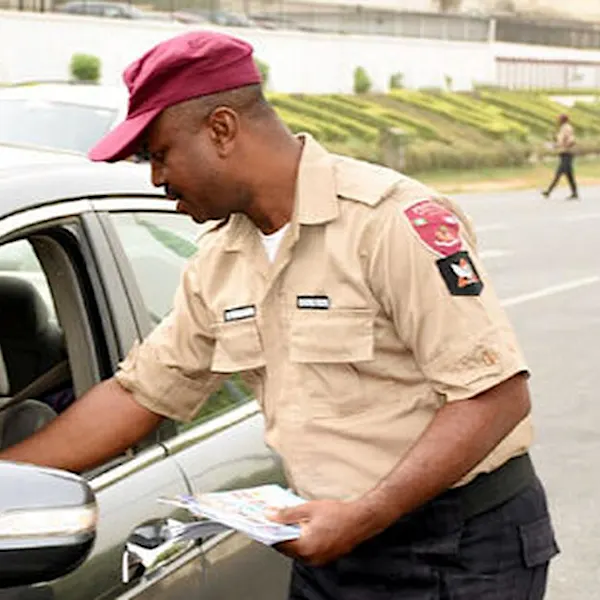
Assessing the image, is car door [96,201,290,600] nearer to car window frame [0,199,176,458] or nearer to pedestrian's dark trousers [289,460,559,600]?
car window frame [0,199,176,458]

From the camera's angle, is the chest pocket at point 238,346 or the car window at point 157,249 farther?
the car window at point 157,249

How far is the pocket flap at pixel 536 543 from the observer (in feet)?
9.07

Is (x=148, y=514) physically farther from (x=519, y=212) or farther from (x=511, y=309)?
(x=519, y=212)

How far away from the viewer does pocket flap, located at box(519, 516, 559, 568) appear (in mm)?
2764

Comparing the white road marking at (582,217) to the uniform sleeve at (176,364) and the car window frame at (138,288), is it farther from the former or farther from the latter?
the uniform sleeve at (176,364)

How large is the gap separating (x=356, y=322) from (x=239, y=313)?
0.23m

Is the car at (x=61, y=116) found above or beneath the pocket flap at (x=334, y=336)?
beneath

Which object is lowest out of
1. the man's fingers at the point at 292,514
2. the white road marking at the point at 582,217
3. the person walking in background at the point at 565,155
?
the person walking in background at the point at 565,155

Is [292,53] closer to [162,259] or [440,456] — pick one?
[162,259]

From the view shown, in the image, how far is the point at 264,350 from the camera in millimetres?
2705

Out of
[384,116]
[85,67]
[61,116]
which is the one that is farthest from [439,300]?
[384,116]

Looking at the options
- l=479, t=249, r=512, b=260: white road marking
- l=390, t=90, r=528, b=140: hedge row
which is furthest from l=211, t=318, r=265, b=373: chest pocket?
l=390, t=90, r=528, b=140: hedge row

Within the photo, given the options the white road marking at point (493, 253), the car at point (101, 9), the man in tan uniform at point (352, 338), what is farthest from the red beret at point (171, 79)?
the car at point (101, 9)

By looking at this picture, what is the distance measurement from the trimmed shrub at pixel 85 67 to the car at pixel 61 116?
23802 millimetres
